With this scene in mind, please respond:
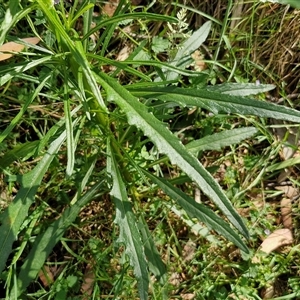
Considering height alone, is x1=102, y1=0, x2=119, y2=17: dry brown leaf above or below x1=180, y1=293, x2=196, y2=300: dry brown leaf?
above

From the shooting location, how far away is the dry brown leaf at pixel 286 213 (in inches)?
99.9

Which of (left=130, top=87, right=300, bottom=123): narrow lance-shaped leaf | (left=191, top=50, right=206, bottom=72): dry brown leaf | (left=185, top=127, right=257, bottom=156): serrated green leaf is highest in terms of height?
(left=130, top=87, right=300, bottom=123): narrow lance-shaped leaf

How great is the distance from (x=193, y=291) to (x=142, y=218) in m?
0.43

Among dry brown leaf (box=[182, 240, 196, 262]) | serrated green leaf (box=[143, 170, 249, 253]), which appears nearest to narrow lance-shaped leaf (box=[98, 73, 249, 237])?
serrated green leaf (box=[143, 170, 249, 253])

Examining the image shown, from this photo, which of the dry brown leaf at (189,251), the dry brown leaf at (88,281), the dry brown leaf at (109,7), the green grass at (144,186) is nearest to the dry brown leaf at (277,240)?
the green grass at (144,186)

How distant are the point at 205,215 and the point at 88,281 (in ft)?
2.47

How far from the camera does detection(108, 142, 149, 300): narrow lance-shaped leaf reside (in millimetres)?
1817

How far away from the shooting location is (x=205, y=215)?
1.87 metres

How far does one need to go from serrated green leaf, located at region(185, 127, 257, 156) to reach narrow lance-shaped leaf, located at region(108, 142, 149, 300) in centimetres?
37

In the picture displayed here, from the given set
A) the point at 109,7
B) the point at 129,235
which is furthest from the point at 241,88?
the point at 109,7

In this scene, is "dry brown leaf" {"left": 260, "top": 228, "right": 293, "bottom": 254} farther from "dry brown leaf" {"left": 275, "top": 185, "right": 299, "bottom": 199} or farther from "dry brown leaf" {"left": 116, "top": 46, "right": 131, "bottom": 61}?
"dry brown leaf" {"left": 116, "top": 46, "right": 131, "bottom": 61}

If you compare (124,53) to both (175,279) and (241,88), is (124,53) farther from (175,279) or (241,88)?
(175,279)

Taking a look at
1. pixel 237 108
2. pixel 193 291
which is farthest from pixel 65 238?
pixel 237 108

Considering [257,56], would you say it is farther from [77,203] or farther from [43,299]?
[43,299]
